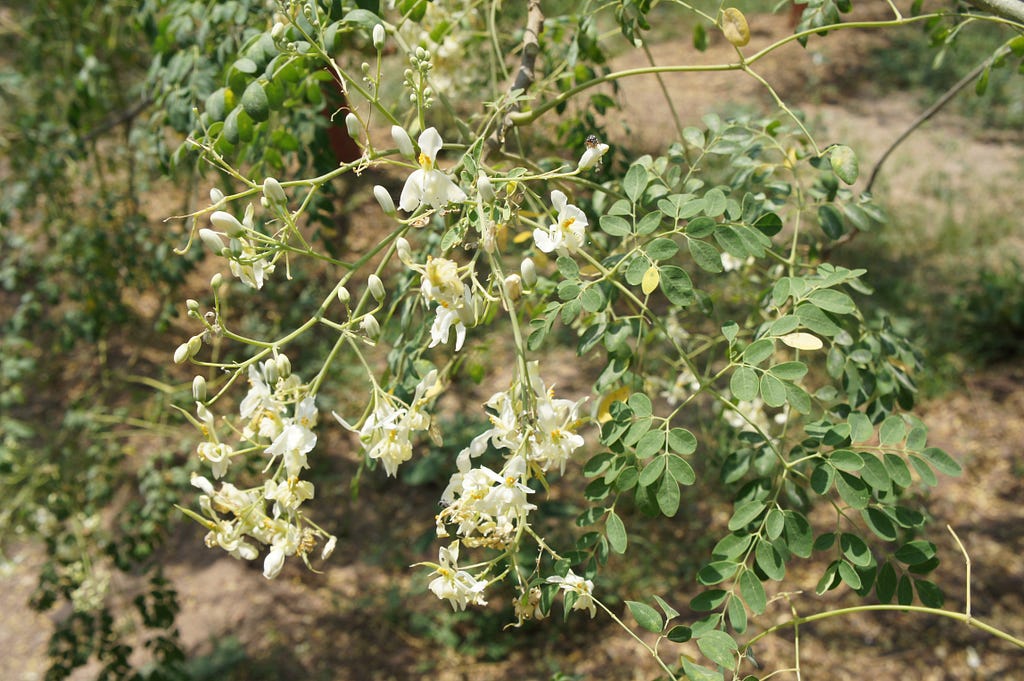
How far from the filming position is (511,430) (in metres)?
1.02

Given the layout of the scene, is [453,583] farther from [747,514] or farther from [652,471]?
[747,514]

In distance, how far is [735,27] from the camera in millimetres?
1291

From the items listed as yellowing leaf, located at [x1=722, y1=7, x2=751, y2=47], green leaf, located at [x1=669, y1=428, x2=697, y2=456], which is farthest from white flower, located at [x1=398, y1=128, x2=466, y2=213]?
yellowing leaf, located at [x1=722, y1=7, x2=751, y2=47]

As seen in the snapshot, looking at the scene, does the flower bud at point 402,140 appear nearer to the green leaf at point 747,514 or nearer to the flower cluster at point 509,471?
the flower cluster at point 509,471

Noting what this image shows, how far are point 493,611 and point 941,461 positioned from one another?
6.21 ft

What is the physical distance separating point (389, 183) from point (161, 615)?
226 cm

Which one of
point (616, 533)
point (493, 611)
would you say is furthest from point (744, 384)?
point (493, 611)

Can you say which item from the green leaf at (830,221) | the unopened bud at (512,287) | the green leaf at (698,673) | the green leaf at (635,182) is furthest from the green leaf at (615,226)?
the green leaf at (698,673)

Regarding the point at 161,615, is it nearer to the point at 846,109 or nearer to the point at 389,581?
the point at 389,581

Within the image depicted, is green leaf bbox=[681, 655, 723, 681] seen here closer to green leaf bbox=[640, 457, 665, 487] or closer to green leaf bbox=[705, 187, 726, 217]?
green leaf bbox=[640, 457, 665, 487]

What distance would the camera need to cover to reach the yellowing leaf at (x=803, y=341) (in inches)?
44.5

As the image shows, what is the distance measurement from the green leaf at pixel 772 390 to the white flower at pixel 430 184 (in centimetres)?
49

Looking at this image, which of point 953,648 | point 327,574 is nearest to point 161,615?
point 327,574

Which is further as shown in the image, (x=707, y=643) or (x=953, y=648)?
(x=953, y=648)
